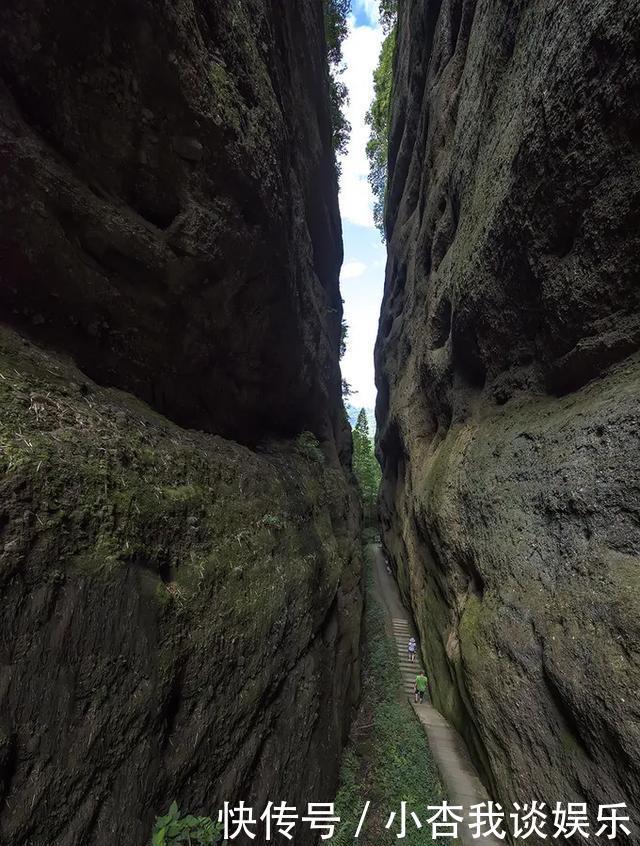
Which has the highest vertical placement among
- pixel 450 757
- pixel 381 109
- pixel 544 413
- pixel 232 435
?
pixel 381 109

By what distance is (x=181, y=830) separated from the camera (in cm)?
364

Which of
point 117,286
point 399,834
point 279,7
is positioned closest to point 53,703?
point 117,286

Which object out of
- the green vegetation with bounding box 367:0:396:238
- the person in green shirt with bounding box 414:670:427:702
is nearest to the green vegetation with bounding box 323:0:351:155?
the green vegetation with bounding box 367:0:396:238

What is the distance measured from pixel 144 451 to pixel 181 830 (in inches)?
156

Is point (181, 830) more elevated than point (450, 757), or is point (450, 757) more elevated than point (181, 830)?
point (181, 830)

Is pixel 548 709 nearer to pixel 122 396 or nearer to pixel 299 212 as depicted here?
pixel 122 396

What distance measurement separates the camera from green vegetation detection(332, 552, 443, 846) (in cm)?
669

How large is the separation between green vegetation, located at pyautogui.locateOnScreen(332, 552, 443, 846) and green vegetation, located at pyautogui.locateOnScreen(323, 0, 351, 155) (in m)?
21.9

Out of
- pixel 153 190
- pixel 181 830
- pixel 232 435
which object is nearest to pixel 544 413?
pixel 232 435

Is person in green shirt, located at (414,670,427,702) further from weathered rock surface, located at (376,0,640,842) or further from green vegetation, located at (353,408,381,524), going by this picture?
green vegetation, located at (353,408,381,524)

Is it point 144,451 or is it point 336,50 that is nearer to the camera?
point 144,451

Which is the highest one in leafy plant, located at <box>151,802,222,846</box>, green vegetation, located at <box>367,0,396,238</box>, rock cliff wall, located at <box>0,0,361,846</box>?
green vegetation, located at <box>367,0,396,238</box>

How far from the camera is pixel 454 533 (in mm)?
8055

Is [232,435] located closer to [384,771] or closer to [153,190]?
[153,190]
